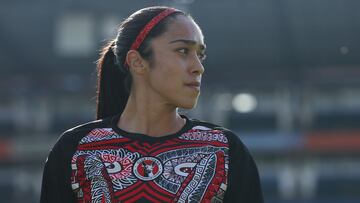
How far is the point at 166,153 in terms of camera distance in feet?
8.49

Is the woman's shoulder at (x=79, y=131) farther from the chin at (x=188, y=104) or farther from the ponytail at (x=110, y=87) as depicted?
the chin at (x=188, y=104)

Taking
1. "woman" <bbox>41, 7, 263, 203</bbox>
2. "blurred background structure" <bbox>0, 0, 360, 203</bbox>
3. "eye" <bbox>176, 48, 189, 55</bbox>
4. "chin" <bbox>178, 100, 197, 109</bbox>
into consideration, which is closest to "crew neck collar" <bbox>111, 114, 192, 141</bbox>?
"woman" <bbox>41, 7, 263, 203</bbox>

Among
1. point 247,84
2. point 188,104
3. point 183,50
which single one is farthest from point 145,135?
point 247,84

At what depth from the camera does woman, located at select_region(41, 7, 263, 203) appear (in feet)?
8.34

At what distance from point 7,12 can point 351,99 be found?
32.5 ft

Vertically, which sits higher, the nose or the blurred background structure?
the nose

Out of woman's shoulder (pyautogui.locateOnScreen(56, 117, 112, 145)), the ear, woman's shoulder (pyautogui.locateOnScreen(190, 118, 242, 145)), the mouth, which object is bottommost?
woman's shoulder (pyautogui.locateOnScreen(56, 117, 112, 145))

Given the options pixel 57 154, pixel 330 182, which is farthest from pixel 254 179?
pixel 330 182

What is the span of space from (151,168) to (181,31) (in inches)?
16.2

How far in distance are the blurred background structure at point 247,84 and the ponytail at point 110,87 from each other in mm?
19432

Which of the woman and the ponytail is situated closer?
the woman

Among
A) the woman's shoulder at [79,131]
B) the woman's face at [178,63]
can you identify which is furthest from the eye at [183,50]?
the woman's shoulder at [79,131]

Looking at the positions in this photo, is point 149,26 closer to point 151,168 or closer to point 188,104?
point 188,104

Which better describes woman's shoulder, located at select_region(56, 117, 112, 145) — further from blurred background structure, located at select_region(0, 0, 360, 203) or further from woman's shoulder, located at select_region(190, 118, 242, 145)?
blurred background structure, located at select_region(0, 0, 360, 203)
